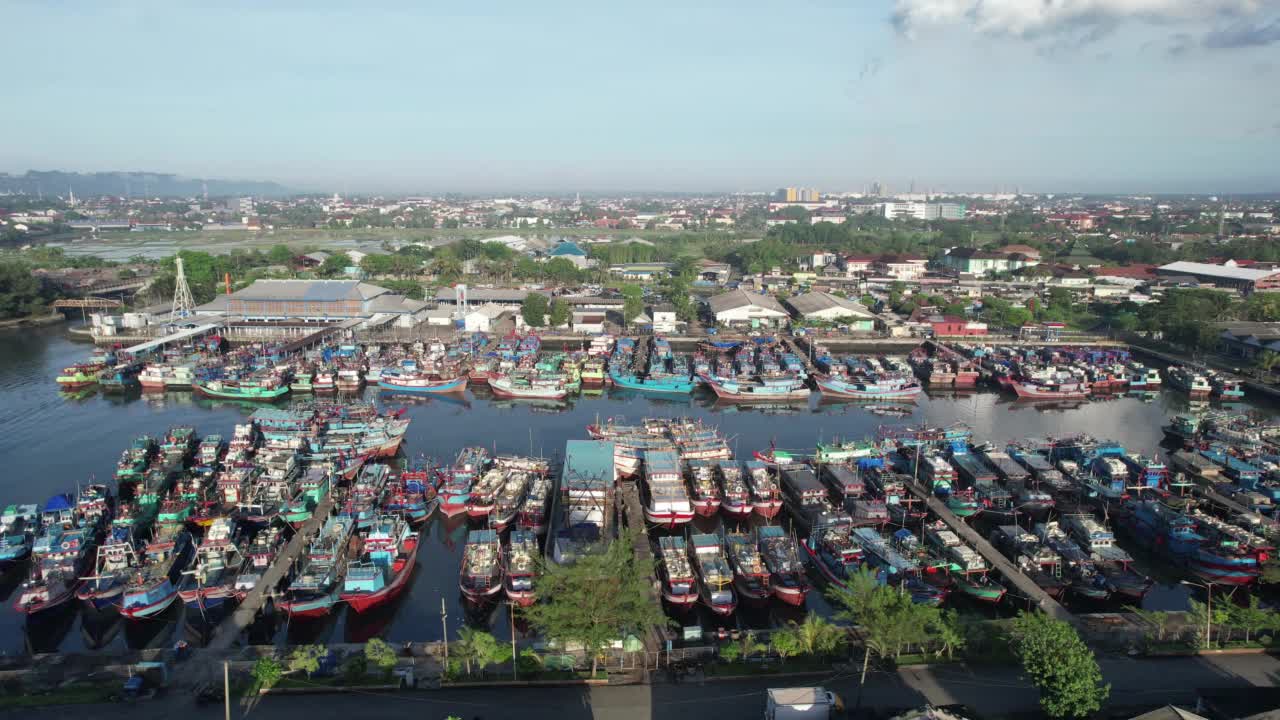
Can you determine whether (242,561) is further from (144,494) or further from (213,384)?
(213,384)

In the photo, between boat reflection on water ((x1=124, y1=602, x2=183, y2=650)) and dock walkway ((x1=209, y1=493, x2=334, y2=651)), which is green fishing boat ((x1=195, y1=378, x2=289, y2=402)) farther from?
boat reflection on water ((x1=124, y1=602, x2=183, y2=650))

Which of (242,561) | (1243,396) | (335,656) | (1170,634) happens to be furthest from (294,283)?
(1243,396)

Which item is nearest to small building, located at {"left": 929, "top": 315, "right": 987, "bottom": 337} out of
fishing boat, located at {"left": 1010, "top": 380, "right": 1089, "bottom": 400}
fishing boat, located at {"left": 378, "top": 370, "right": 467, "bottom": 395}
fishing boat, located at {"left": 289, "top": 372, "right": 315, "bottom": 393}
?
fishing boat, located at {"left": 1010, "top": 380, "right": 1089, "bottom": 400}

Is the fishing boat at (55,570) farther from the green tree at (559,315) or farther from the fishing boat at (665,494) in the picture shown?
the green tree at (559,315)

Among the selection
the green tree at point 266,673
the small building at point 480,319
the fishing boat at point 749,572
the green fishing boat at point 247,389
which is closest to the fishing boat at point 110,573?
the green tree at point 266,673

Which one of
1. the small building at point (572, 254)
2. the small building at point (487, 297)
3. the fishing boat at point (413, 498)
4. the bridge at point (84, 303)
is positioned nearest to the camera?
the fishing boat at point (413, 498)

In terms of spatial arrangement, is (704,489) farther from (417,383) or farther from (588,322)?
(588,322)
